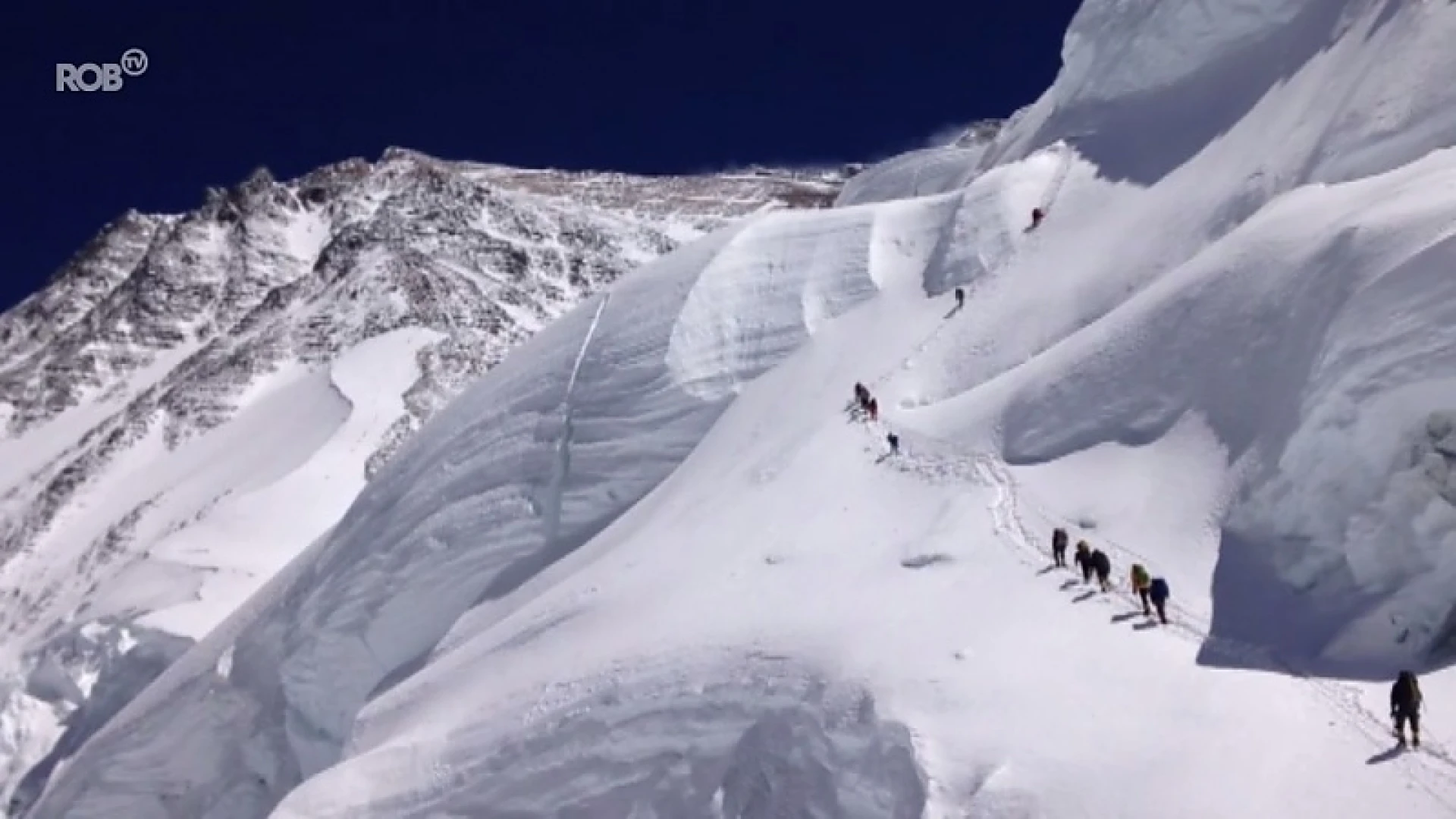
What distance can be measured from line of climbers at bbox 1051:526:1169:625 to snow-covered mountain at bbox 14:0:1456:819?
21 cm

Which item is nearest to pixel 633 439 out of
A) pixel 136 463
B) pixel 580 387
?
pixel 580 387

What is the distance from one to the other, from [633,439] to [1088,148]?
15933 millimetres

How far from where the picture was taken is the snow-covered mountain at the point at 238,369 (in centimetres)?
5522

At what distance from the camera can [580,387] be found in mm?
37938

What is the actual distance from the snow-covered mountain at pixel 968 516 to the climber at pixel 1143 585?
0.59 ft

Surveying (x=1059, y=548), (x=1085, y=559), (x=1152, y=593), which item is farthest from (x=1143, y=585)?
(x=1059, y=548)

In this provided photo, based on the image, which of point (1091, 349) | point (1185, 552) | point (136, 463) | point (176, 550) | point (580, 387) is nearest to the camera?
point (1185, 552)

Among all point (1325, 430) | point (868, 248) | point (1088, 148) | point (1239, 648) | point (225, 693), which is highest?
point (1088, 148)

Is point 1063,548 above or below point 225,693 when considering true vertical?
above

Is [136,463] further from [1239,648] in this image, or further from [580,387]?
[1239,648]

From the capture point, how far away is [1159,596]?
1806 centimetres

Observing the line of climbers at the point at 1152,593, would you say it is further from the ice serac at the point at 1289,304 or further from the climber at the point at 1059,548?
the ice serac at the point at 1289,304

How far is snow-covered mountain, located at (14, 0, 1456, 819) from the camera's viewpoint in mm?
16844

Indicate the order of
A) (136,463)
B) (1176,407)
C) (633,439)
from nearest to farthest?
(1176,407) → (633,439) → (136,463)
